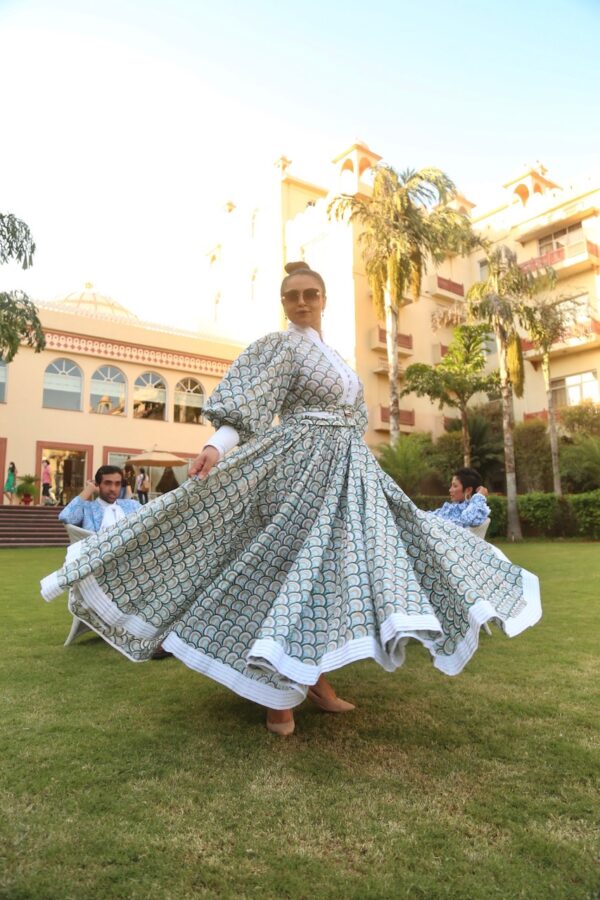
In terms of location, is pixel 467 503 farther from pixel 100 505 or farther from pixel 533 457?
pixel 533 457

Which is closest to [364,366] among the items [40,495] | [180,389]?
[180,389]

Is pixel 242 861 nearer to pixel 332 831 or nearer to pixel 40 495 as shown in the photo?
pixel 332 831

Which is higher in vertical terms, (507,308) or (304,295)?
(507,308)

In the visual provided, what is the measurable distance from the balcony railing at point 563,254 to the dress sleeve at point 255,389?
2171 cm

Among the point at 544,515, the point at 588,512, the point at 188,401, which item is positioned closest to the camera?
the point at 588,512

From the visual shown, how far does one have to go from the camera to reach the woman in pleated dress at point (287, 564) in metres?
1.98

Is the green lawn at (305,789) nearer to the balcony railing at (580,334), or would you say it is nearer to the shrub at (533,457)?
the shrub at (533,457)

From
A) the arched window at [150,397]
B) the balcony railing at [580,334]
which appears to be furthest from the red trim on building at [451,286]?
the arched window at [150,397]

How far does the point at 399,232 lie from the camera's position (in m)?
18.3

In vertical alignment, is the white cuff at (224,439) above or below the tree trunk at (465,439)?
below

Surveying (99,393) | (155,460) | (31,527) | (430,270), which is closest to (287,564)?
(31,527)

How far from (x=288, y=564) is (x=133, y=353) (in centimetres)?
2017

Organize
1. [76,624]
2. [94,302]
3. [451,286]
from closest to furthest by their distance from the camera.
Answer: [76,624] < [94,302] < [451,286]

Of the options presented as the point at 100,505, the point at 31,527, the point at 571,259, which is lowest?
the point at 31,527
